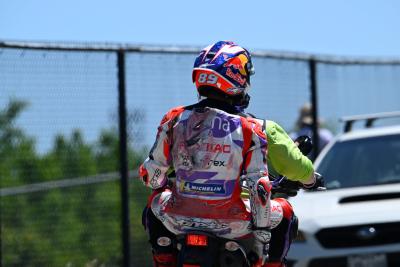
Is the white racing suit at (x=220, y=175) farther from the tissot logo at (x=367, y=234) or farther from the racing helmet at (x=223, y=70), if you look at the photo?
the tissot logo at (x=367, y=234)

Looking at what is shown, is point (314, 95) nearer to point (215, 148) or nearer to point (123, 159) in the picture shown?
point (123, 159)

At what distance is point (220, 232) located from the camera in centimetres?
557

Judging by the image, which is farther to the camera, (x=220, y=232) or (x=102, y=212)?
(x=102, y=212)

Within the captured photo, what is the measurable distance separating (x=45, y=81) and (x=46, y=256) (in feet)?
4.89

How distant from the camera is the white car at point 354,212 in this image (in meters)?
8.57

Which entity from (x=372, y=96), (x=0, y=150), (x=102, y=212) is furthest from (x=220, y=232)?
(x=372, y=96)

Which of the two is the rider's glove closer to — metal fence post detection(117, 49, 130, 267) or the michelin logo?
the michelin logo

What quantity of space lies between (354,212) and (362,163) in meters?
1.16

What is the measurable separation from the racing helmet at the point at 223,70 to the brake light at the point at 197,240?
76 centimetres

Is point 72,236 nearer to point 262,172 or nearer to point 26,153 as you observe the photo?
point 26,153

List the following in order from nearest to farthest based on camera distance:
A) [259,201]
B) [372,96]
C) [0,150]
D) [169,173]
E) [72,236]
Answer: [259,201]
[169,173]
[0,150]
[72,236]
[372,96]

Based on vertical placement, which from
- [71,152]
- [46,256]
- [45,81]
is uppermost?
[45,81]

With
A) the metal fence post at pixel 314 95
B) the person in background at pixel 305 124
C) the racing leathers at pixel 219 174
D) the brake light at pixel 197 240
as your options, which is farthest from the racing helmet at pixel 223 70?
the metal fence post at pixel 314 95

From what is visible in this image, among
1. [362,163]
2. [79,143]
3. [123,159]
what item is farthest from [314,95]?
[79,143]
